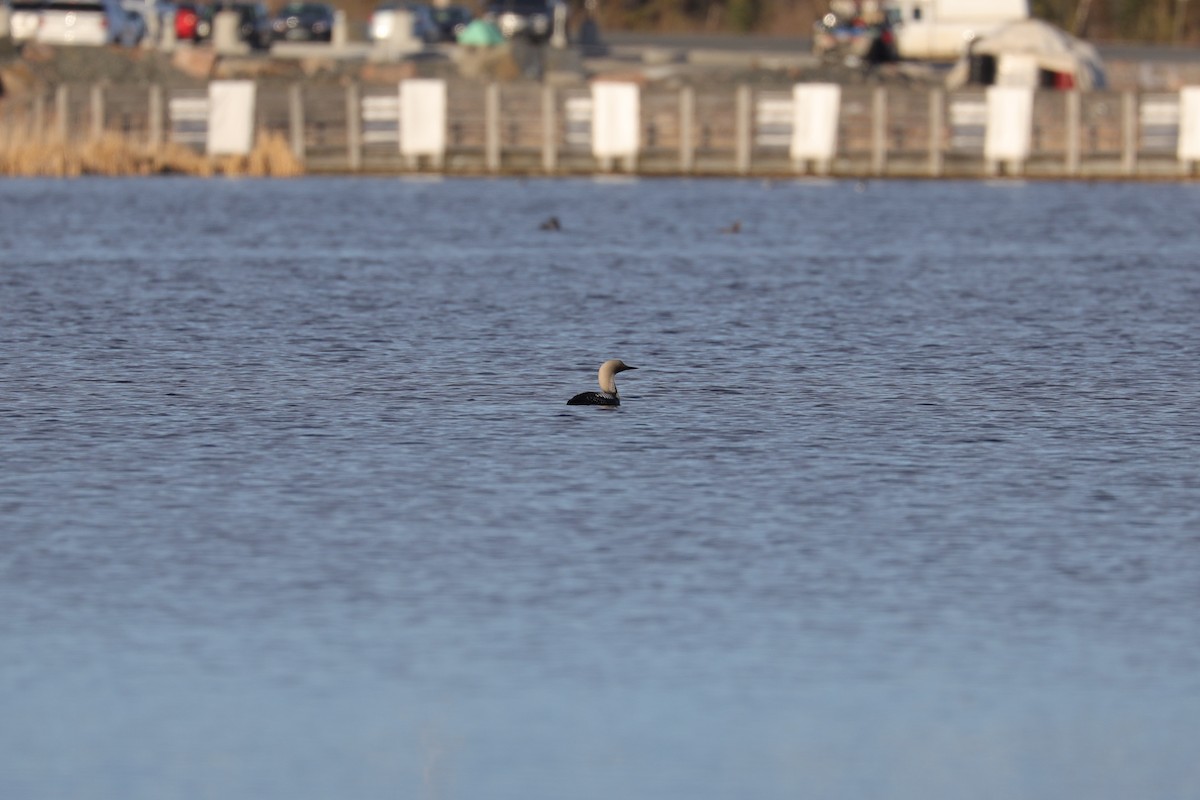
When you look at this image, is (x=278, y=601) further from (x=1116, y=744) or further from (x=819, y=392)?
(x=819, y=392)

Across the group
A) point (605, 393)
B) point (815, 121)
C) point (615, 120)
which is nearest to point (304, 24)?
point (615, 120)

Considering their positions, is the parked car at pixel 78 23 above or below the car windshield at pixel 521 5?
below

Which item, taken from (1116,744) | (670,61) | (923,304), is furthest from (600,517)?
(670,61)

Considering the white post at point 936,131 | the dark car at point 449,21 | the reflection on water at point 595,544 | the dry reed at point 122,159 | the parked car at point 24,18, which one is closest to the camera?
the reflection on water at point 595,544

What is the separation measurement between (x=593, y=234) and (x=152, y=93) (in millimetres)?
15606

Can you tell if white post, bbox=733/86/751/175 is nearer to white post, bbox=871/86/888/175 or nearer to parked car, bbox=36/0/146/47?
white post, bbox=871/86/888/175

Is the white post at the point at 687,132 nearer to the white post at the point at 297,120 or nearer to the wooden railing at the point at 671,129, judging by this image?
the wooden railing at the point at 671,129

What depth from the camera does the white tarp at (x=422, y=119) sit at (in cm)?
4347

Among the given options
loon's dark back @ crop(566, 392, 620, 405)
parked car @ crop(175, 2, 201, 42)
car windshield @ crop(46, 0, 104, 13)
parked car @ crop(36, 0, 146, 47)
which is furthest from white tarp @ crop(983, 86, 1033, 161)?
parked car @ crop(175, 2, 201, 42)

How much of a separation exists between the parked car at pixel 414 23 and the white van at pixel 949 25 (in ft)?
44.7

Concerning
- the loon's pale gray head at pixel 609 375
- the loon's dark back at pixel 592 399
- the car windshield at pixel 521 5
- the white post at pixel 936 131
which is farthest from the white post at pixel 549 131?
the loon's dark back at pixel 592 399

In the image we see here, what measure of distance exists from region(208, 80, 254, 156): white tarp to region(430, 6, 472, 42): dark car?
28.9 meters

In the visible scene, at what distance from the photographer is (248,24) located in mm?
69312

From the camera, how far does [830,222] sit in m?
33.3
